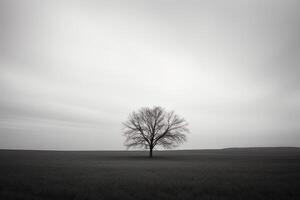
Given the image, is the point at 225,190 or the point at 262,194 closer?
the point at 262,194

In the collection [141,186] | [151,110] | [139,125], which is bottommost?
[141,186]

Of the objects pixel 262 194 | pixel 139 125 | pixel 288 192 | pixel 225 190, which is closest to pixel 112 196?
pixel 225 190

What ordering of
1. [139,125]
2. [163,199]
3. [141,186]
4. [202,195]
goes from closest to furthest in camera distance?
[163,199]
[202,195]
[141,186]
[139,125]

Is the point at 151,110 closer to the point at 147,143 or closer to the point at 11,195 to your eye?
the point at 147,143

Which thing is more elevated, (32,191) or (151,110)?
(151,110)

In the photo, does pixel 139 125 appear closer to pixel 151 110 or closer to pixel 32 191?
pixel 151 110

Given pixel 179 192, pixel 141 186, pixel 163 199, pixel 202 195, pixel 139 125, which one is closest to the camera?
pixel 163 199

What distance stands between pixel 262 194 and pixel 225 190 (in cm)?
174

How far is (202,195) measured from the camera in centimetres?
828

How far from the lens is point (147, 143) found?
3856cm

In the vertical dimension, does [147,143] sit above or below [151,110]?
below

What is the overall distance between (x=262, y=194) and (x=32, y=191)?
1205 centimetres

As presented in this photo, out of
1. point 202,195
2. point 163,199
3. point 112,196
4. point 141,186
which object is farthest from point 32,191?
point 202,195

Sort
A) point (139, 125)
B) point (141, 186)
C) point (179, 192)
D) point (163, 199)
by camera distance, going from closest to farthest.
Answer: point (163, 199) → point (179, 192) → point (141, 186) → point (139, 125)
